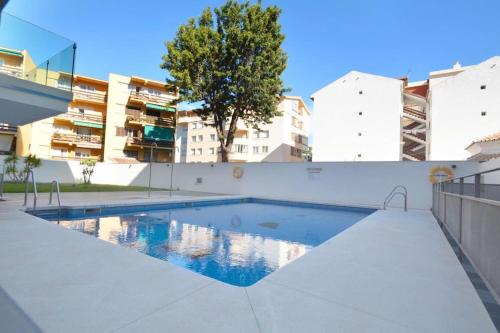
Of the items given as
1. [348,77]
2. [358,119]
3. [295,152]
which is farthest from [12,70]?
[295,152]

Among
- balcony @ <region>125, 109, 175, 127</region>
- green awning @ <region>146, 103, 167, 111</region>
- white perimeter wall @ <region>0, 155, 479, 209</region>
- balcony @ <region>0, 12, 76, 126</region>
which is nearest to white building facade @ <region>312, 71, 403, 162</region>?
white perimeter wall @ <region>0, 155, 479, 209</region>

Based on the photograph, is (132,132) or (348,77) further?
(132,132)

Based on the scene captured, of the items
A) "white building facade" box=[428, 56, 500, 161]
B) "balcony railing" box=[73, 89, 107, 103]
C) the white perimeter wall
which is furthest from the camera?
"balcony railing" box=[73, 89, 107, 103]

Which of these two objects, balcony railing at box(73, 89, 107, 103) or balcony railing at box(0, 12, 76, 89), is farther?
balcony railing at box(73, 89, 107, 103)

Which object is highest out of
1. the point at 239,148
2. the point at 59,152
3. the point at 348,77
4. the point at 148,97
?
the point at 348,77

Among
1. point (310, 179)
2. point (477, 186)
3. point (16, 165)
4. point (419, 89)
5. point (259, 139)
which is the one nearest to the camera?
point (477, 186)

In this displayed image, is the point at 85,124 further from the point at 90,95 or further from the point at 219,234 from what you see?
the point at 219,234

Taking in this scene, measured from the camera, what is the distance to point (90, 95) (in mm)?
35438

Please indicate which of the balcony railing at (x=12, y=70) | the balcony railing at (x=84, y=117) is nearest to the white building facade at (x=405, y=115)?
the balcony railing at (x=12, y=70)

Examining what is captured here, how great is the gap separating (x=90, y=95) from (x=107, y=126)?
16.4ft

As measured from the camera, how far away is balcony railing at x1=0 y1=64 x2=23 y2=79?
7752 millimetres

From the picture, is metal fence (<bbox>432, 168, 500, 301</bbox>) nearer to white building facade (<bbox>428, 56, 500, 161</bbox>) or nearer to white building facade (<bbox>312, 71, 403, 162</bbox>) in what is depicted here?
white building facade (<bbox>428, 56, 500, 161</bbox>)

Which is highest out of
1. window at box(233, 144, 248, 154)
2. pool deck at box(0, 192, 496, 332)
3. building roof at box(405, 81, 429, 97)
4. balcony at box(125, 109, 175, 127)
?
building roof at box(405, 81, 429, 97)

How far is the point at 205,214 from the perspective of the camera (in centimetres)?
1154
